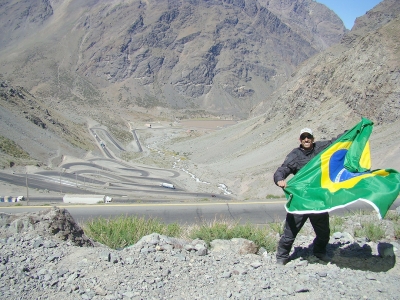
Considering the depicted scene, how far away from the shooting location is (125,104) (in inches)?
6432

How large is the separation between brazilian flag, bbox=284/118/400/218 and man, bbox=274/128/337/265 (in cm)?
13

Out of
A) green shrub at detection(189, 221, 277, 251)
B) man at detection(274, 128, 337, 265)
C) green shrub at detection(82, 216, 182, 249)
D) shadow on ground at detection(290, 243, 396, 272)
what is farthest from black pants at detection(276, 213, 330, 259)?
green shrub at detection(82, 216, 182, 249)

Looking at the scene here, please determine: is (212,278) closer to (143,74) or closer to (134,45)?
(143,74)

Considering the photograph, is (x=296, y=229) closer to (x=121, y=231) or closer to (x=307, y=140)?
(x=307, y=140)

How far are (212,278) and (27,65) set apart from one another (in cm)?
18539

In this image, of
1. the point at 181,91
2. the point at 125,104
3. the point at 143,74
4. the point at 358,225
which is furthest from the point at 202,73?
the point at 358,225

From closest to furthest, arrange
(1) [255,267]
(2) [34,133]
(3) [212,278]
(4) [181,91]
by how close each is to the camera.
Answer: (3) [212,278]
(1) [255,267]
(2) [34,133]
(4) [181,91]

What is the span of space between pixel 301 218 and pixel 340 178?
72cm

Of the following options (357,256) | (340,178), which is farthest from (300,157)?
(357,256)

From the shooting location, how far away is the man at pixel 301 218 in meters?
4.84

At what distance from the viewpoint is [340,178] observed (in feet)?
15.8

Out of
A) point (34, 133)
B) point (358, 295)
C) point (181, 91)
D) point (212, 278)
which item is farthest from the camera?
point (181, 91)

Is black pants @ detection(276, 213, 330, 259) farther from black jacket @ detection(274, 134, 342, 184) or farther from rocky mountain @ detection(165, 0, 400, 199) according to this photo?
rocky mountain @ detection(165, 0, 400, 199)

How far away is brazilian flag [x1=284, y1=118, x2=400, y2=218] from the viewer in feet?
14.9
